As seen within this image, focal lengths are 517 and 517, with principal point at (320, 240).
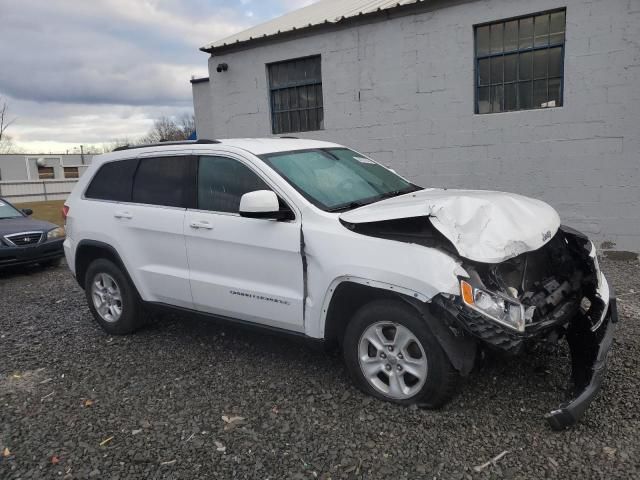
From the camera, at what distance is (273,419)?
3395mm

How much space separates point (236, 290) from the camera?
398cm

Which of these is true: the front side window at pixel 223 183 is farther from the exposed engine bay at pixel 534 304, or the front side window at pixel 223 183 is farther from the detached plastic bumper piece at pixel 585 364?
the detached plastic bumper piece at pixel 585 364

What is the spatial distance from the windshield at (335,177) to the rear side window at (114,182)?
1591mm

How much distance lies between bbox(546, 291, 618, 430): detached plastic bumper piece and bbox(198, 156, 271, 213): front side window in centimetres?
240

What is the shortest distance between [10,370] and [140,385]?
54.3 inches

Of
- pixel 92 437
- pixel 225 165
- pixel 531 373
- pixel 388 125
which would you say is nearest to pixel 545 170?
pixel 388 125

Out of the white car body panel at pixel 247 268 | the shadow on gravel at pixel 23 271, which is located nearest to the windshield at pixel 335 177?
the white car body panel at pixel 247 268

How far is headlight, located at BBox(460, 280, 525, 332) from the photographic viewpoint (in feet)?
9.75

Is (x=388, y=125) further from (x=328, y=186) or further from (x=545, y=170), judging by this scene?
(x=328, y=186)

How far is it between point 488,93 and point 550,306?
603cm

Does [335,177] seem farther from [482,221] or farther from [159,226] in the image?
[159,226]

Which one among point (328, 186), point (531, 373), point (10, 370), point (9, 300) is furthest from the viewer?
point (9, 300)

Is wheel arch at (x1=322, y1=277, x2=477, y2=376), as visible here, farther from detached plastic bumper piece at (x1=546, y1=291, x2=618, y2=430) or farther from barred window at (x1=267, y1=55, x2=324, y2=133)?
barred window at (x1=267, y1=55, x2=324, y2=133)

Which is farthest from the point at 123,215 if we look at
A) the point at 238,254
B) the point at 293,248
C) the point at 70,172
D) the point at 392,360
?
the point at 70,172
